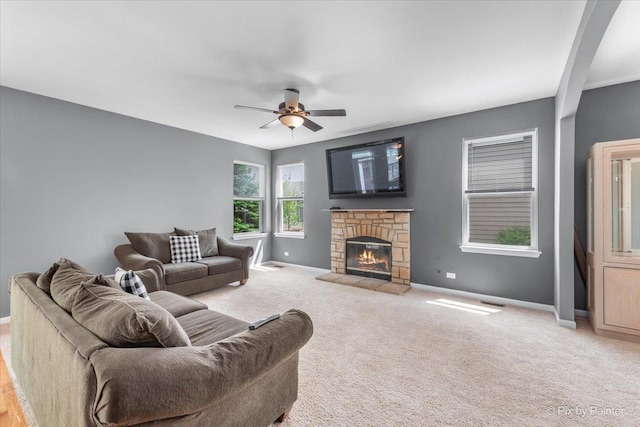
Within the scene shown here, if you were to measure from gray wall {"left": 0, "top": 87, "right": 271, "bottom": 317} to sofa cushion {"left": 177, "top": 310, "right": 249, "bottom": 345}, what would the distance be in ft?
8.76

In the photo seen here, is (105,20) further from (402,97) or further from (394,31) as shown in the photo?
(402,97)

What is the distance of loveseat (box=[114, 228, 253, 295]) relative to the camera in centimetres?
363

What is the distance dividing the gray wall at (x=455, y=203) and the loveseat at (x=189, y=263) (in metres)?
2.24

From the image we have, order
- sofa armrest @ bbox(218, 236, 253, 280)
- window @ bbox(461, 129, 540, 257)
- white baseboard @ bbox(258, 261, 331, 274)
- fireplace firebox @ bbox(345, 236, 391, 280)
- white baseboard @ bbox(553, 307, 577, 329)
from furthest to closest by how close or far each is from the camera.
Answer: white baseboard @ bbox(258, 261, 331, 274), fireplace firebox @ bbox(345, 236, 391, 280), sofa armrest @ bbox(218, 236, 253, 280), window @ bbox(461, 129, 540, 257), white baseboard @ bbox(553, 307, 577, 329)

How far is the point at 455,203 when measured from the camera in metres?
4.12

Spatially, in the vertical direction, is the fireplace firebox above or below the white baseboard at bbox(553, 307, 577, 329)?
above

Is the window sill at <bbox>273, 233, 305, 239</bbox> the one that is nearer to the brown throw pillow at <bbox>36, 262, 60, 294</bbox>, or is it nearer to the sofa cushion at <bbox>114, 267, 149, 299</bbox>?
the sofa cushion at <bbox>114, 267, 149, 299</bbox>

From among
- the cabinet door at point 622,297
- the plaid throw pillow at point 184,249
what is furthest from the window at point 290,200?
the cabinet door at point 622,297

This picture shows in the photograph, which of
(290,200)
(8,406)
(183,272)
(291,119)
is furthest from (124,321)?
(290,200)

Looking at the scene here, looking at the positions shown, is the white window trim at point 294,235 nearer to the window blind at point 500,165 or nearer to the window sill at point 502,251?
the window sill at point 502,251

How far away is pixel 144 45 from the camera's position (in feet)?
7.74

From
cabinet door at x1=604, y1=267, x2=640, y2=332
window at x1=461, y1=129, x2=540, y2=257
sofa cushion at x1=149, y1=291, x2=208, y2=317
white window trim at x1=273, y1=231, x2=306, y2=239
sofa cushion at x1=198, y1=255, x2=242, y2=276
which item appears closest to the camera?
sofa cushion at x1=149, y1=291, x2=208, y2=317

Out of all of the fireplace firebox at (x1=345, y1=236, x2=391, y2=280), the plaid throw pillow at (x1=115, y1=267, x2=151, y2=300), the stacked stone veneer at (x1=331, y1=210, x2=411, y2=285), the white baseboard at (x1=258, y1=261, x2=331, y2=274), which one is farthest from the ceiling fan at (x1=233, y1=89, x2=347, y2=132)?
the white baseboard at (x1=258, y1=261, x2=331, y2=274)

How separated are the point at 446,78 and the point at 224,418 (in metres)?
3.43
